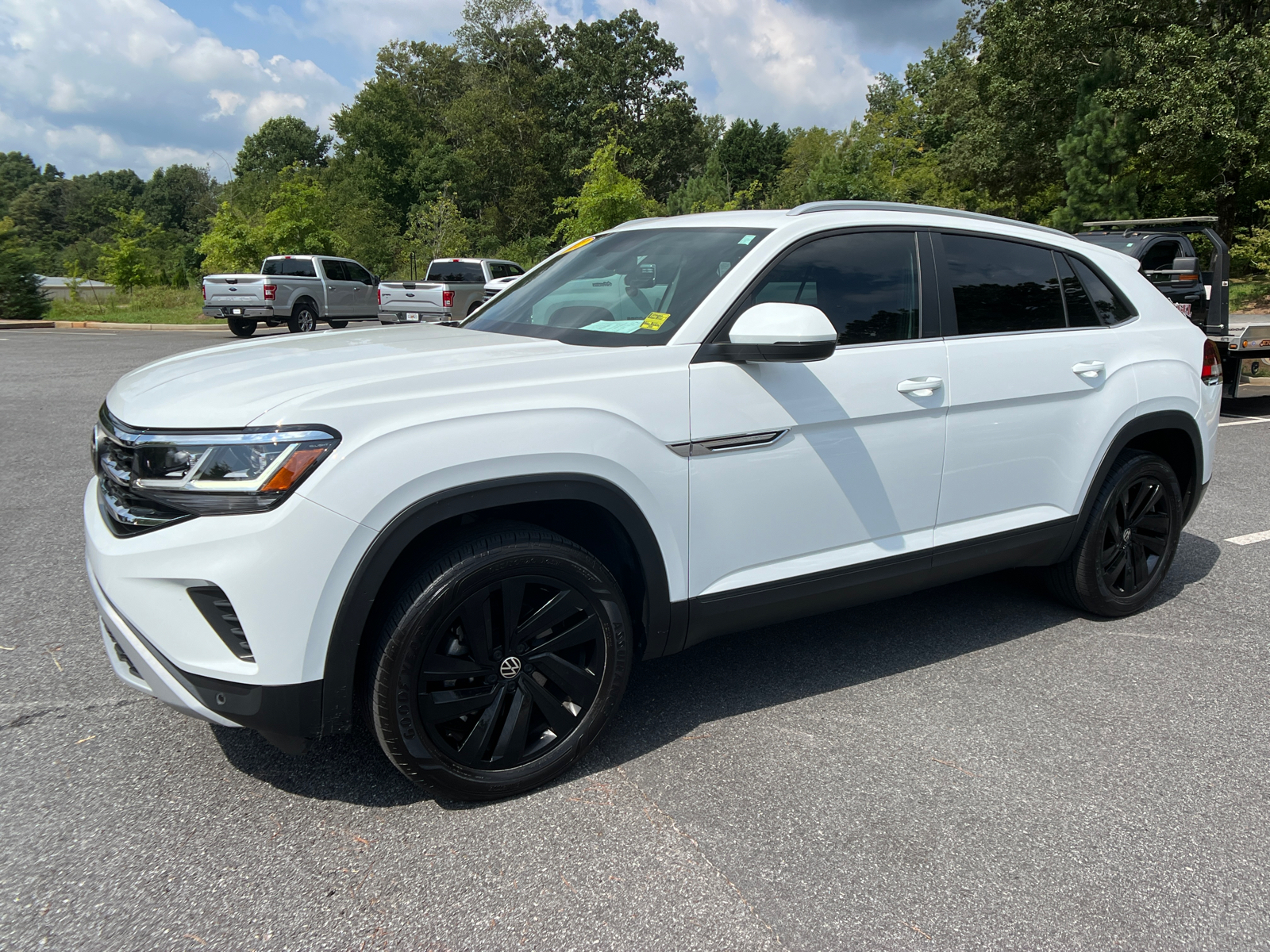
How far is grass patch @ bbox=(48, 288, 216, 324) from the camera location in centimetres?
2638

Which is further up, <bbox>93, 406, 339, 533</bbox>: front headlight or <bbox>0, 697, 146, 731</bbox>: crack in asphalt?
<bbox>93, 406, 339, 533</bbox>: front headlight

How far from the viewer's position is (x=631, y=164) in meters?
61.2

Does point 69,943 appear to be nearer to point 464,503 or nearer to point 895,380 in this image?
point 464,503

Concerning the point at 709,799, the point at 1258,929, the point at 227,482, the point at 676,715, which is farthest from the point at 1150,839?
the point at 227,482

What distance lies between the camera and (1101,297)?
4016mm

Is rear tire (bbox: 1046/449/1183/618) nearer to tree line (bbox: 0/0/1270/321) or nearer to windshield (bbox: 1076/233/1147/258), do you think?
windshield (bbox: 1076/233/1147/258)

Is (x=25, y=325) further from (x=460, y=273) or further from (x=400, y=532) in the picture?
(x=400, y=532)

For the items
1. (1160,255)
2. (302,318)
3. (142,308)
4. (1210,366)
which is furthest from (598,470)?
(142,308)

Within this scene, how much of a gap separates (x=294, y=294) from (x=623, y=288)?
1969cm

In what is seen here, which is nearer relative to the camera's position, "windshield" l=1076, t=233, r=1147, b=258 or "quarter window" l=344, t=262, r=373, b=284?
"windshield" l=1076, t=233, r=1147, b=258

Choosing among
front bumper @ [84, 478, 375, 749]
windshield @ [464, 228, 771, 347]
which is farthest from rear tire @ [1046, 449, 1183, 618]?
front bumper @ [84, 478, 375, 749]

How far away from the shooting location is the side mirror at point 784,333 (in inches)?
107

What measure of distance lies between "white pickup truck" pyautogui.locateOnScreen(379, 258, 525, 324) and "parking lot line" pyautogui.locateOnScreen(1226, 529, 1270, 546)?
15087 mm

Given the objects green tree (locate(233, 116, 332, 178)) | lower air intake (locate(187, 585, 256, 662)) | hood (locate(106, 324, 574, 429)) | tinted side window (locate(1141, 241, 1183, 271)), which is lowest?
lower air intake (locate(187, 585, 256, 662))
